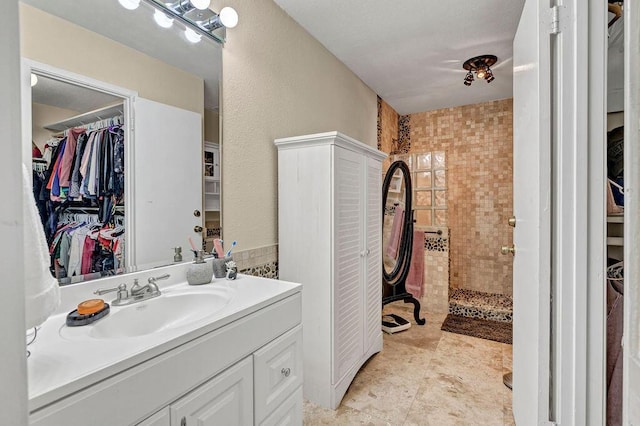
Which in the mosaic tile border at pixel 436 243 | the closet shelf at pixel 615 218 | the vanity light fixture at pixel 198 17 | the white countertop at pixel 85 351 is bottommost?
the mosaic tile border at pixel 436 243

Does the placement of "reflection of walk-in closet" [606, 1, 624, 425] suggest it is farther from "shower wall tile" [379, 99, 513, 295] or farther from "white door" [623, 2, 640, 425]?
"shower wall tile" [379, 99, 513, 295]

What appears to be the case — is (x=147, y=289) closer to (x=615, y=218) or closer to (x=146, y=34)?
(x=146, y=34)

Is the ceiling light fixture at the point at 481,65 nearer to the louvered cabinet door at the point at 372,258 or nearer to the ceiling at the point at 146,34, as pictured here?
the louvered cabinet door at the point at 372,258

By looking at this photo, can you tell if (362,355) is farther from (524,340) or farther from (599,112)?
(599,112)

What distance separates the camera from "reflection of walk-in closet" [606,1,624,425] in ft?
2.97

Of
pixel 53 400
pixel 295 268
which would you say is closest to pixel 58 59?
pixel 53 400

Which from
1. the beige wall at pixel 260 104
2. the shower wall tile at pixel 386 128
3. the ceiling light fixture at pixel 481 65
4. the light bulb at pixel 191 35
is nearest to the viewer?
the light bulb at pixel 191 35

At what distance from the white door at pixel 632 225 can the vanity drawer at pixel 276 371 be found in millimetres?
906

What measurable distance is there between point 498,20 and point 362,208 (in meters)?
1.50

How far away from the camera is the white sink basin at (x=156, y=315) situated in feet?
2.97

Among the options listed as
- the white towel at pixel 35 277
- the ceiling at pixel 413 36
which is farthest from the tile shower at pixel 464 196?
the white towel at pixel 35 277

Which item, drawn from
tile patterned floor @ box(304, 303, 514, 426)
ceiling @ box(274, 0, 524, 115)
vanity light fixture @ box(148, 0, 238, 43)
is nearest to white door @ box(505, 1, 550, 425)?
tile patterned floor @ box(304, 303, 514, 426)

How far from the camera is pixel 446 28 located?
81.7 inches

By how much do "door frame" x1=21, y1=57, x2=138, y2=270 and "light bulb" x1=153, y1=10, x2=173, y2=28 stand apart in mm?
358
